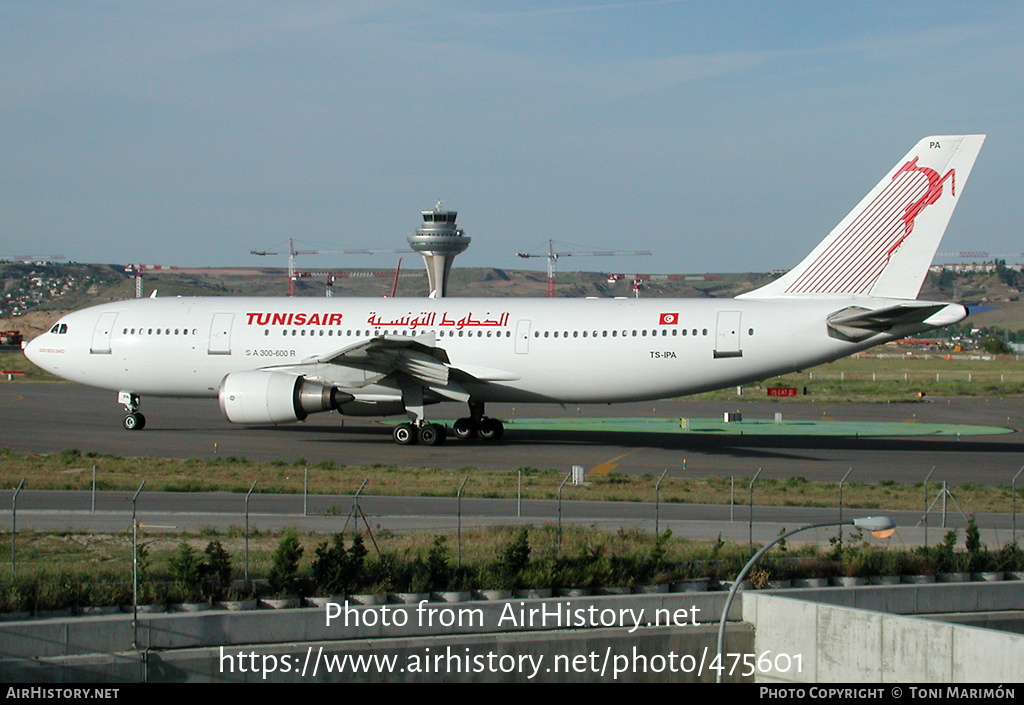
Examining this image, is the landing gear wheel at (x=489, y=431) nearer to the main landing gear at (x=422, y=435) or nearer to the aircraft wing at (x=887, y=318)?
the main landing gear at (x=422, y=435)

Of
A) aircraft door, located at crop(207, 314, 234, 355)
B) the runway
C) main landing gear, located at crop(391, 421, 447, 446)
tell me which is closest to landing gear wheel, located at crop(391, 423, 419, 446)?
main landing gear, located at crop(391, 421, 447, 446)

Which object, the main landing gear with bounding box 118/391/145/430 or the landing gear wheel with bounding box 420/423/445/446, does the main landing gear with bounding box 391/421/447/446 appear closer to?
the landing gear wheel with bounding box 420/423/445/446

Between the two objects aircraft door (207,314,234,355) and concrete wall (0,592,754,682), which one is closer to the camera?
concrete wall (0,592,754,682)

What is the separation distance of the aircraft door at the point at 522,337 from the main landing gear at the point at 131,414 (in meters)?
14.6

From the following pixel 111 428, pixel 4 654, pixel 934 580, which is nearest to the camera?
pixel 4 654

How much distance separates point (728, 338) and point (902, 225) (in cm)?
628

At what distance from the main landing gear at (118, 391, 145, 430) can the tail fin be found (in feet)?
80.8

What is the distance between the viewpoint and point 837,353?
115ft

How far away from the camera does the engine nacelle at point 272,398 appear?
35750 millimetres

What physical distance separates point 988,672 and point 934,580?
5.41m

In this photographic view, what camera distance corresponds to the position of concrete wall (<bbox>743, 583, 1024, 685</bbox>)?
15234mm

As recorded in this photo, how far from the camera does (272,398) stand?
35.7 m
